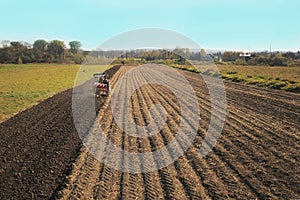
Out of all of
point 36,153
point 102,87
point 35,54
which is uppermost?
point 35,54

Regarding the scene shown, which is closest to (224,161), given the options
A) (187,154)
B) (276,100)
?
(187,154)

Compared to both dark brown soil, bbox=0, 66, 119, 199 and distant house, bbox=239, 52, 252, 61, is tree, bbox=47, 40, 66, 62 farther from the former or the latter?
dark brown soil, bbox=0, 66, 119, 199

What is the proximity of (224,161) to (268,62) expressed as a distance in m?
68.8

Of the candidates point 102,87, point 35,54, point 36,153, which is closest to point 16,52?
point 35,54

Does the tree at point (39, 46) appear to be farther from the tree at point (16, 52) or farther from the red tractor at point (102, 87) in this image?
the red tractor at point (102, 87)

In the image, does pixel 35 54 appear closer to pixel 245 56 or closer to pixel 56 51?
pixel 56 51

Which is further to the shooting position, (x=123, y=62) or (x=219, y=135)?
(x=123, y=62)

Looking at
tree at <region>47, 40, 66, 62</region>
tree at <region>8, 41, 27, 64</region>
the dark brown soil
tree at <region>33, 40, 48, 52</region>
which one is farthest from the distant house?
the dark brown soil

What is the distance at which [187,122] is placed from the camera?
12820mm

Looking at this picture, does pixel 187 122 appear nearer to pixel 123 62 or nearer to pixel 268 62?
pixel 268 62

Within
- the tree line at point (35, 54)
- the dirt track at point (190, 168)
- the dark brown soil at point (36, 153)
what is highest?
the tree line at point (35, 54)

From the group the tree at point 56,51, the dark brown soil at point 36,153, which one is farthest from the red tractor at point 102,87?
the tree at point 56,51

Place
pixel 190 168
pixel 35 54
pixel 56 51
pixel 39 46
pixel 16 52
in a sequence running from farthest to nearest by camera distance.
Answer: pixel 39 46 → pixel 56 51 → pixel 35 54 → pixel 16 52 → pixel 190 168

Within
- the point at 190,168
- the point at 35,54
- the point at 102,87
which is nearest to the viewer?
the point at 190,168
